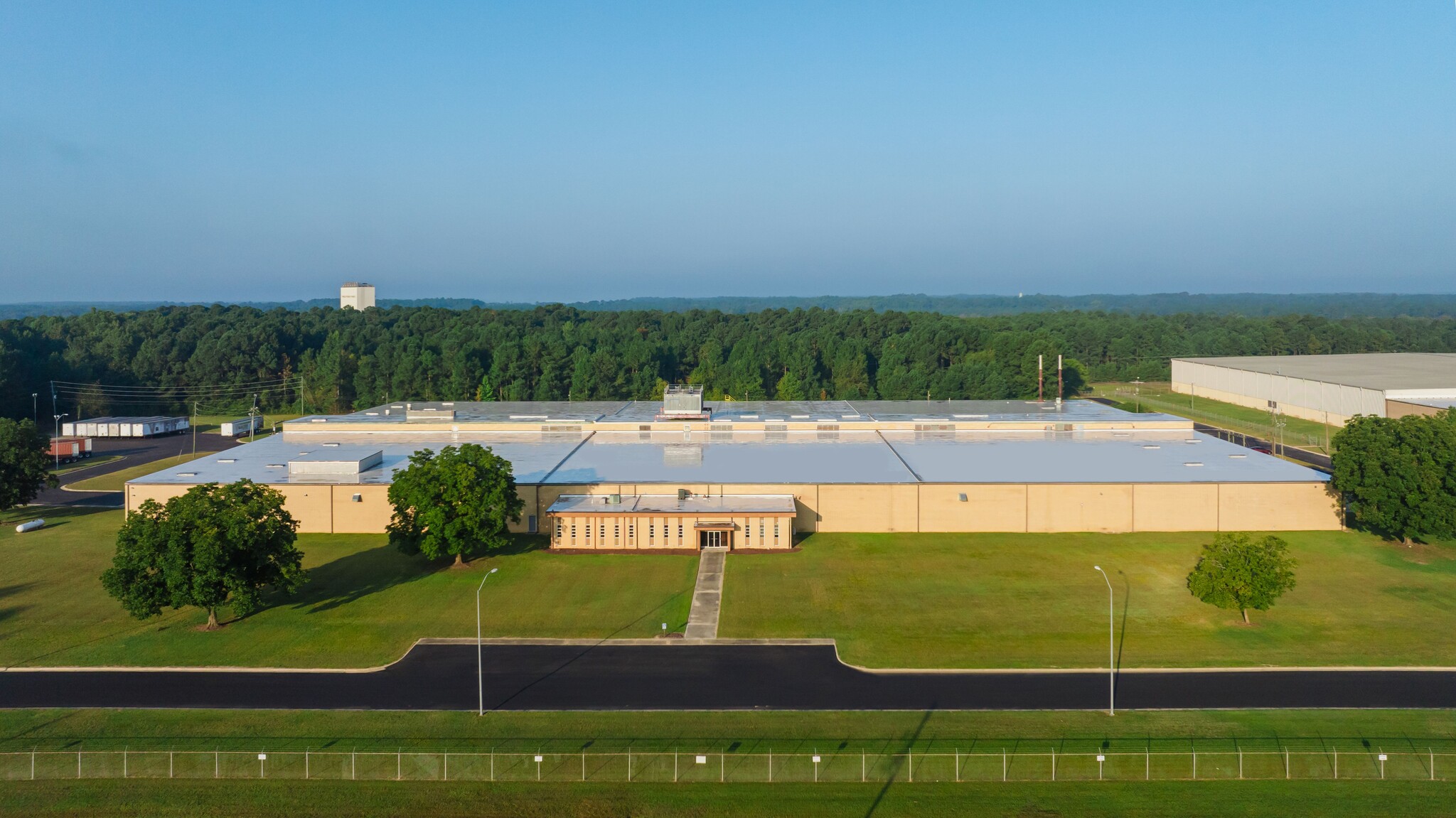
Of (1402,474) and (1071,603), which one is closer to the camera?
(1071,603)

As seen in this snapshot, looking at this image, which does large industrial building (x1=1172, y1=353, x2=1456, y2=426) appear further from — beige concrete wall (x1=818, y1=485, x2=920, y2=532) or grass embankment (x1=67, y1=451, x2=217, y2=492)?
grass embankment (x1=67, y1=451, x2=217, y2=492)

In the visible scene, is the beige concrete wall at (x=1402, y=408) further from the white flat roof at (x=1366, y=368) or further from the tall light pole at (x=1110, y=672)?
the tall light pole at (x=1110, y=672)

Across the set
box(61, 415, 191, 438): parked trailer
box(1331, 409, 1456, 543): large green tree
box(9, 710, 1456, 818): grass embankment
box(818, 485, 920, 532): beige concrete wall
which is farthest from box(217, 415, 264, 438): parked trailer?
box(1331, 409, 1456, 543): large green tree

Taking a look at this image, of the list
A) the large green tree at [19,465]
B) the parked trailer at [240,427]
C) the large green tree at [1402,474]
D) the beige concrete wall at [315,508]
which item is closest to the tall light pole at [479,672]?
the beige concrete wall at [315,508]

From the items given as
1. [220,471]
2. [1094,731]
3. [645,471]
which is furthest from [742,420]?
[1094,731]

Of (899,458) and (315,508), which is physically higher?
(899,458)

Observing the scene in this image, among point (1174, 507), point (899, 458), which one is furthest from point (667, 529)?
point (1174, 507)

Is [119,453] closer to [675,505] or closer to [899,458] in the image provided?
[675,505]
